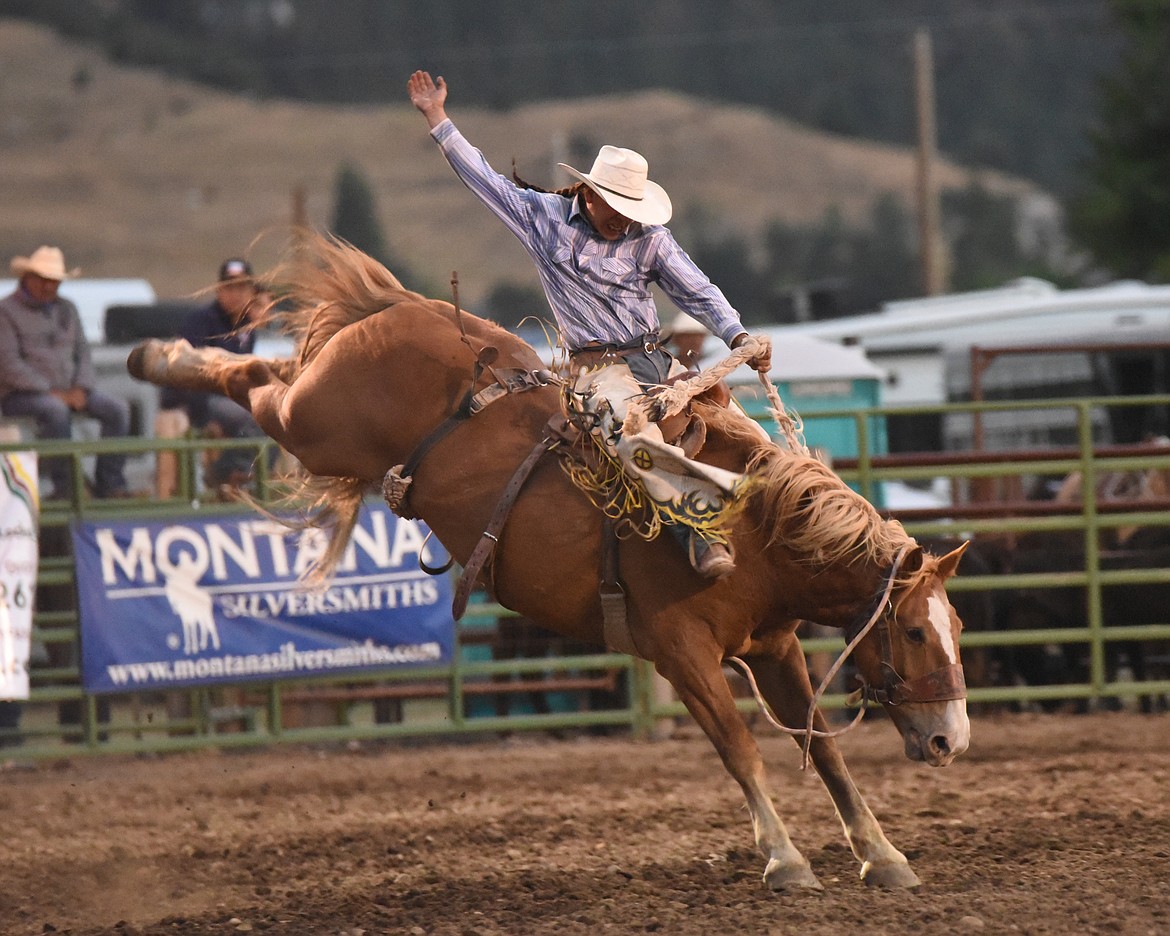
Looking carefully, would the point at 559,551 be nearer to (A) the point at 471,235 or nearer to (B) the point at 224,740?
(B) the point at 224,740

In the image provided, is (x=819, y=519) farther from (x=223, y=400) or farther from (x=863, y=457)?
(x=223, y=400)

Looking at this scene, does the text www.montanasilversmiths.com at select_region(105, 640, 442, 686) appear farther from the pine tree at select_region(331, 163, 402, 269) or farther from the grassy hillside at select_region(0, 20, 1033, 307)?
the pine tree at select_region(331, 163, 402, 269)

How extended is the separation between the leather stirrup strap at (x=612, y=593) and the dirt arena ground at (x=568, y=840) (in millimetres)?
835

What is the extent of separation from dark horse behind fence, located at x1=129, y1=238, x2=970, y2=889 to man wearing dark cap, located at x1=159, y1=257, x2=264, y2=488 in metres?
2.79

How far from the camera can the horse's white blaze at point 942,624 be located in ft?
16.8

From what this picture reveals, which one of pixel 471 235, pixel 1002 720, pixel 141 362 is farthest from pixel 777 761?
pixel 471 235

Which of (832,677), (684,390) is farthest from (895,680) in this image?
(684,390)

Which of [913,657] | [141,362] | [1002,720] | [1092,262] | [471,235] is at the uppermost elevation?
[471,235]

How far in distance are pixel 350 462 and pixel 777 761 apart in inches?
122

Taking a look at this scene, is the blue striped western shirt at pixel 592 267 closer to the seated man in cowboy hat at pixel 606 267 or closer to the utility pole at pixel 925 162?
the seated man in cowboy hat at pixel 606 267

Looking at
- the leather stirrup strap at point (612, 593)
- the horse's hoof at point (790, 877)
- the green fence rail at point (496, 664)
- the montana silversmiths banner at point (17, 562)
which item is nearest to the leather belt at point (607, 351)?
the leather stirrup strap at point (612, 593)

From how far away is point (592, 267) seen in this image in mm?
5469

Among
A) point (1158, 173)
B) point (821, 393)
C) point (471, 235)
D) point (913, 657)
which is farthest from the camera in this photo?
point (471, 235)

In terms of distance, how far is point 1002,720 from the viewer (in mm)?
9344
